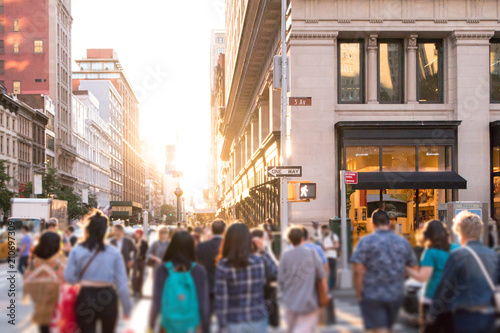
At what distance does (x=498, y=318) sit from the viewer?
7105 millimetres

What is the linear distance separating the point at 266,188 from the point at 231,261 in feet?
95.2

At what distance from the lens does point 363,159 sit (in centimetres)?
2822

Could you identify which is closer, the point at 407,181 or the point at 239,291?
the point at 239,291

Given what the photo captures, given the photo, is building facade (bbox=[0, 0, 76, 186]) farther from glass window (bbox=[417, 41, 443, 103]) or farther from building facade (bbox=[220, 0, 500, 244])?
glass window (bbox=[417, 41, 443, 103])

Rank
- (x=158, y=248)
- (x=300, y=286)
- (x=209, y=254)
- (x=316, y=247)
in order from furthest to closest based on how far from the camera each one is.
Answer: (x=209, y=254) → (x=316, y=247) → (x=158, y=248) → (x=300, y=286)

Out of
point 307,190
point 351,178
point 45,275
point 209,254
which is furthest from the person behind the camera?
point 307,190

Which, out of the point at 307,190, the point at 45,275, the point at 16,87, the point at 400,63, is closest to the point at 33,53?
the point at 16,87

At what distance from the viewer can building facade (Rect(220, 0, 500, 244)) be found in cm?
2772

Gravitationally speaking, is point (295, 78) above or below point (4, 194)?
above

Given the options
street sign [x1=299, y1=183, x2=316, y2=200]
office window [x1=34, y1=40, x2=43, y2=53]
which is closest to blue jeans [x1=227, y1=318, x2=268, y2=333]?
street sign [x1=299, y1=183, x2=316, y2=200]

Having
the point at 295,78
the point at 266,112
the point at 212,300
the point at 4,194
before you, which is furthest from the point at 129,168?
the point at 212,300

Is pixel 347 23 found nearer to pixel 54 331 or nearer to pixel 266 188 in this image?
pixel 266 188

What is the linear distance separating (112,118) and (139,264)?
448 ft

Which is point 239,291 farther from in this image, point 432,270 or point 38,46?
point 38,46
